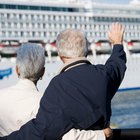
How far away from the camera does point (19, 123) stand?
207cm

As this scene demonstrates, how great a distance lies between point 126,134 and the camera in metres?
2.10

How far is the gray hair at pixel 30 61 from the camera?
2109 millimetres

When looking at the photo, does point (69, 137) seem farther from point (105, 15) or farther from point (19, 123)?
point (105, 15)

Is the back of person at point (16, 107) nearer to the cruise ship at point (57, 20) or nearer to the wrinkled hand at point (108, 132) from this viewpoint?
the wrinkled hand at point (108, 132)

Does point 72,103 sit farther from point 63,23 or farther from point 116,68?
point 63,23

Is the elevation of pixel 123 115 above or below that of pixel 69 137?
below

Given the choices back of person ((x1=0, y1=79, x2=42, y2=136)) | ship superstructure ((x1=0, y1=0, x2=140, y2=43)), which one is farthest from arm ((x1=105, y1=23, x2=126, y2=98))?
ship superstructure ((x1=0, y1=0, x2=140, y2=43))

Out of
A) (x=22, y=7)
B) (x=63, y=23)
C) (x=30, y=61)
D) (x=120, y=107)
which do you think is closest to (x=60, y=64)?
(x=63, y=23)

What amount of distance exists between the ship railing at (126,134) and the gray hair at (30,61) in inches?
16.0

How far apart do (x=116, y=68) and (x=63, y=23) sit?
24.1m

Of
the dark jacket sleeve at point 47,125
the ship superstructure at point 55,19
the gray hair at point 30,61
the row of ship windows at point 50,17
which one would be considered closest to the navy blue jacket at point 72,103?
the dark jacket sleeve at point 47,125

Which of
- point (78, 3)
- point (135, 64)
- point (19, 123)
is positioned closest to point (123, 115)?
point (19, 123)

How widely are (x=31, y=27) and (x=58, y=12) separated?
2358 mm

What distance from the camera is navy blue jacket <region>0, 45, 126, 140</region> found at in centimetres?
170
